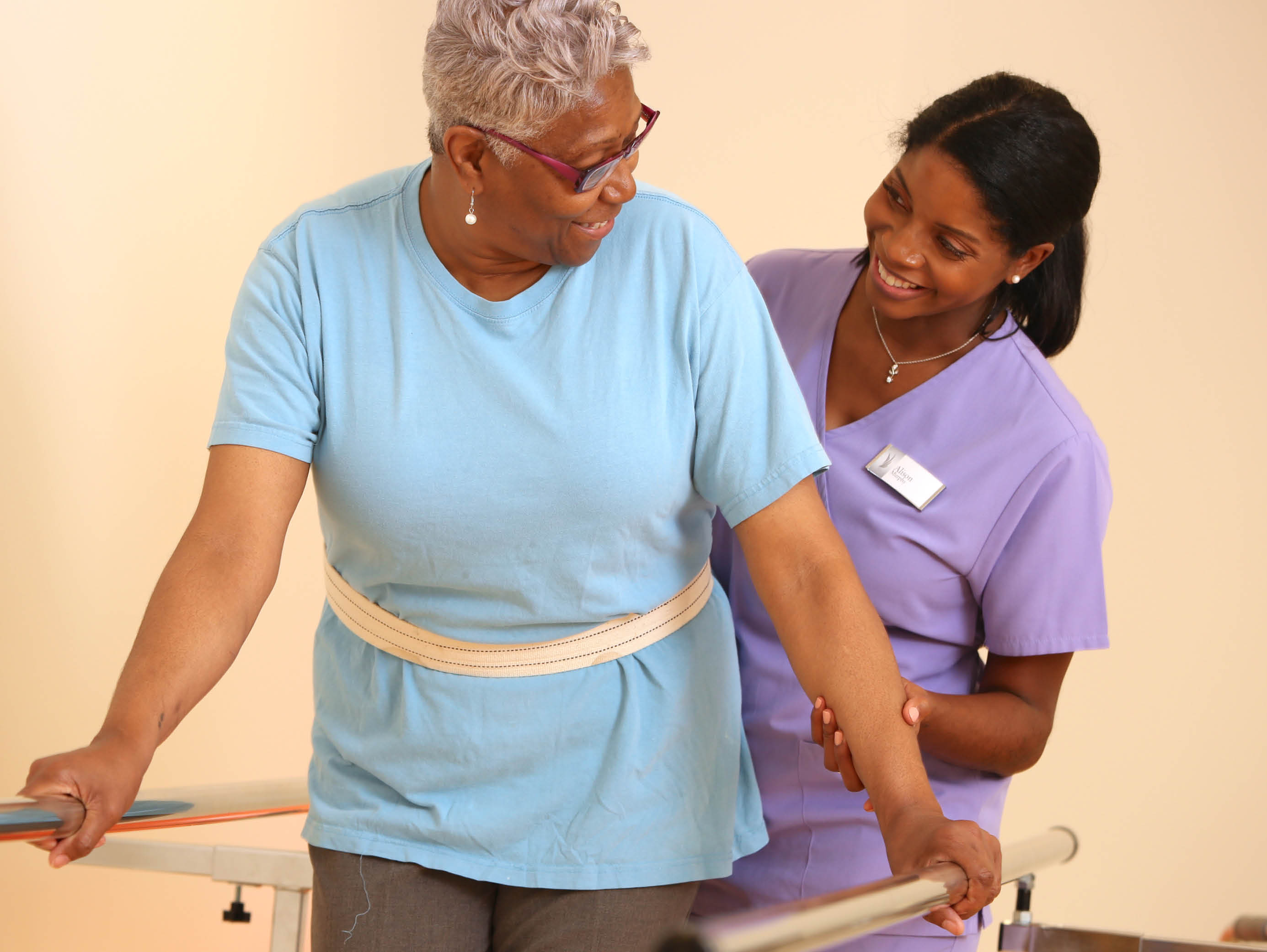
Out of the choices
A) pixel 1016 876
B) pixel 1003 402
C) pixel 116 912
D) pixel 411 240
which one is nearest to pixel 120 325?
pixel 116 912

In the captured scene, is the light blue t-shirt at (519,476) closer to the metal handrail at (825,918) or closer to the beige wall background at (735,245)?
the metal handrail at (825,918)

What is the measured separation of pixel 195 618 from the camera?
1.21m

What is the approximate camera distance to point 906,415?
5.47ft

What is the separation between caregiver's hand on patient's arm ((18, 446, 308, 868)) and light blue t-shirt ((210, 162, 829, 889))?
0.13ft

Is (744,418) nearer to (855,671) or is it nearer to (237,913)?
(855,671)

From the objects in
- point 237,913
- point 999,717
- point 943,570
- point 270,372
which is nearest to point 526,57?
point 270,372

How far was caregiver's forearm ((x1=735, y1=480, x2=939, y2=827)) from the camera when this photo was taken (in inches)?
48.2

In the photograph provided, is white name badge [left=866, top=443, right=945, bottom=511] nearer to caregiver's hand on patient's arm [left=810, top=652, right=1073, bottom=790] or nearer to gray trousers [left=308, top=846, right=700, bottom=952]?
caregiver's hand on patient's arm [left=810, top=652, right=1073, bottom=790]

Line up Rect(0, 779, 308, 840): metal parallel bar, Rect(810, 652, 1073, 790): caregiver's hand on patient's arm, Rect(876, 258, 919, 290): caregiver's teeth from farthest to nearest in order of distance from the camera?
Rect(876, 258, 919, 290): caregiver's teeth, Rect(810, 652, 1073, 790): caregiver's hand on patient's arm, Rect(0, 779, 308, 840): metal parallel bar

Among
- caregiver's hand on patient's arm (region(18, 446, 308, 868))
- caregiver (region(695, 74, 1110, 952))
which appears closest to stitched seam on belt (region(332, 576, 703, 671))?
caregiver's hand on patient's arm (region(18, 446, 308, 868))

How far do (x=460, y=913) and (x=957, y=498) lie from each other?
0.78m

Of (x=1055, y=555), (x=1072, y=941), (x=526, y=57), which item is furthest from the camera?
(x=1072, y=941)

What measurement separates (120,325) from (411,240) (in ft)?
6.60

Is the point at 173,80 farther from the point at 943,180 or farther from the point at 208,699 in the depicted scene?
the point at 943,180
